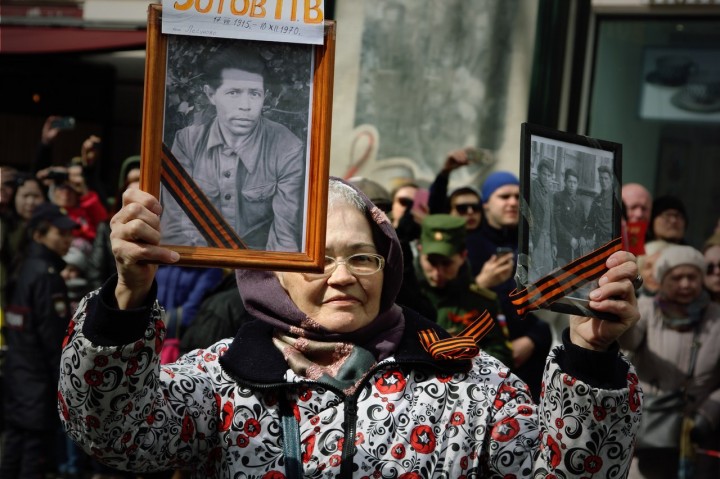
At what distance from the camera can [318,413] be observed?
121 inches

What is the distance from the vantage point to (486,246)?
6.89m

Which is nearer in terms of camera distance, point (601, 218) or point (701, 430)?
point (601, 218)

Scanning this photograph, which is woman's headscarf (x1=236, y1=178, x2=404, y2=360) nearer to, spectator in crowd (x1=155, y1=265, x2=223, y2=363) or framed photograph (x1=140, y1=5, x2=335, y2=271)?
framed photograph (x1=140, y1=5, x2=335, y2=271)

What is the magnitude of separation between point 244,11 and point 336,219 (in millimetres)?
685

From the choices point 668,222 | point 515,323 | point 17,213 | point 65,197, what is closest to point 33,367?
point 65,197

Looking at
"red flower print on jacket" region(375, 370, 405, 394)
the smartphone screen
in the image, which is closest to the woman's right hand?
"red flower print on jacket" region(375, 370, 405, 394)

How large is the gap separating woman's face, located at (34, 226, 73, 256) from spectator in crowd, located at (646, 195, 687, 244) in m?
3.82

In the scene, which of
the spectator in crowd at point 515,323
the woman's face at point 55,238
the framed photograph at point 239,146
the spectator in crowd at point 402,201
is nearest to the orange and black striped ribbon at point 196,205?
the framed photograph at point 239,146

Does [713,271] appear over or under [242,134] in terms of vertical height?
under

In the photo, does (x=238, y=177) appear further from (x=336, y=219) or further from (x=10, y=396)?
(x=10, y=396)

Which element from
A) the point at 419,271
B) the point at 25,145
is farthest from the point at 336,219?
the point at 25,145

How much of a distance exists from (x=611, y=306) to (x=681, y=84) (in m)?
7.79

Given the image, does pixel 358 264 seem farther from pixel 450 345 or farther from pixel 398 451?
pixel 398 451

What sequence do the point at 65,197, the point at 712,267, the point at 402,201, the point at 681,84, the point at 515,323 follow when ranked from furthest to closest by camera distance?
the point at 681,84 < the point at 65,197 < the point at 712,267 < the point at 402,201 < the point at 515,323
